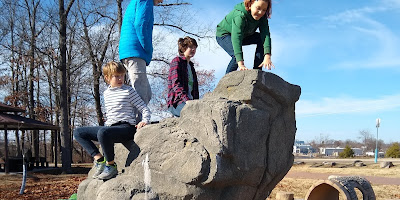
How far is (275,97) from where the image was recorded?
13.0 ft

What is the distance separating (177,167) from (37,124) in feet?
50.0

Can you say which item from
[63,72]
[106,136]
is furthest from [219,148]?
[63,72]

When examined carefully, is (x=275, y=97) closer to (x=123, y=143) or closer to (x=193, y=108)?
(x=193, y=108)

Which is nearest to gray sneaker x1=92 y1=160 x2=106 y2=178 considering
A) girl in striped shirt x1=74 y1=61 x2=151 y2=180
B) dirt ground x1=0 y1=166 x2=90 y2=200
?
girl in striped shirt x1=74 y1=61 x2=151 y2=180

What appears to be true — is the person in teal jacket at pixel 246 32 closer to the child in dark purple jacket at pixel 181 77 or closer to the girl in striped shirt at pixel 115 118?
the child in dark purple jacket at pixel 181 77

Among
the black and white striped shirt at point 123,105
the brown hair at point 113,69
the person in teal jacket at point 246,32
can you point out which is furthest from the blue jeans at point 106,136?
the person in teal jacket at point 246,32

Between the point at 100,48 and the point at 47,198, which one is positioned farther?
the point at 100,48

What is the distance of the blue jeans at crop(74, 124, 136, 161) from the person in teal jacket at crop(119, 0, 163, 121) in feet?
1.32

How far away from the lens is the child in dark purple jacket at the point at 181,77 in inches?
171

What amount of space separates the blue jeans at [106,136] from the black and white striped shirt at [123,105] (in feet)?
0.36

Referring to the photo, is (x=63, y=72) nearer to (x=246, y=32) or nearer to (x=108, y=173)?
(x=108, y=173)

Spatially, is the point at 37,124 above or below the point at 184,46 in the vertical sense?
below

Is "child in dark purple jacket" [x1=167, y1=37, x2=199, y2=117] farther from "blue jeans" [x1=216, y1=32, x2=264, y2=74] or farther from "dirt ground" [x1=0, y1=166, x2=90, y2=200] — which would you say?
"dirt ground" [x1=0, y1=166, x2=90, y2=200]

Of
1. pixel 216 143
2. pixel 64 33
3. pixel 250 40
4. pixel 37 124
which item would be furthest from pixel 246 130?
pixel 37 124
